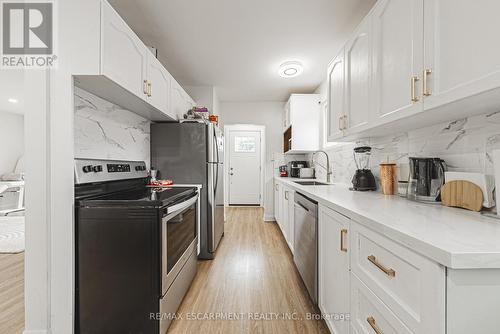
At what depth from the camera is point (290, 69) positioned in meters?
2.98

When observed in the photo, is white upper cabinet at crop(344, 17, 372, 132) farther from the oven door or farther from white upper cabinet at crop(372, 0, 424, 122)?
the oven door

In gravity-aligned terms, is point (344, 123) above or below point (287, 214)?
above

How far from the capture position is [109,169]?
1714 mm

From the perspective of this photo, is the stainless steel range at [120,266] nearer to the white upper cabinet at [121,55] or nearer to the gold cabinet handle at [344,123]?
the white upper cabinet at [121,55]

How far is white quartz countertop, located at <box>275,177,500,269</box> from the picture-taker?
21.2 inches

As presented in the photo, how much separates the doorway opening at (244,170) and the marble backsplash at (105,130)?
3166 mm

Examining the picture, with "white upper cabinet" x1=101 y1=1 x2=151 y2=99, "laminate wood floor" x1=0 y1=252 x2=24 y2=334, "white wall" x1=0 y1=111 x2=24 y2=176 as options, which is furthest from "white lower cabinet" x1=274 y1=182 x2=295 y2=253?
"white wall" x1=0 y1=111 x2=24 y2=176

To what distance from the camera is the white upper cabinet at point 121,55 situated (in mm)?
1297

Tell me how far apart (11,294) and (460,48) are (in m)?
3.36

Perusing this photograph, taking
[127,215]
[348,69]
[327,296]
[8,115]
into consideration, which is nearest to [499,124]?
[348,69]

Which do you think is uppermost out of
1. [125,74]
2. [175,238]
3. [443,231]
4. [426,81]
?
[125,74]

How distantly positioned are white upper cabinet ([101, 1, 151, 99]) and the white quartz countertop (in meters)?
1.59

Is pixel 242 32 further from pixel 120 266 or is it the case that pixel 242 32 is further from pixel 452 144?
pixel 120 266

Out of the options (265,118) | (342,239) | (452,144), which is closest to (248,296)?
(342,239)
